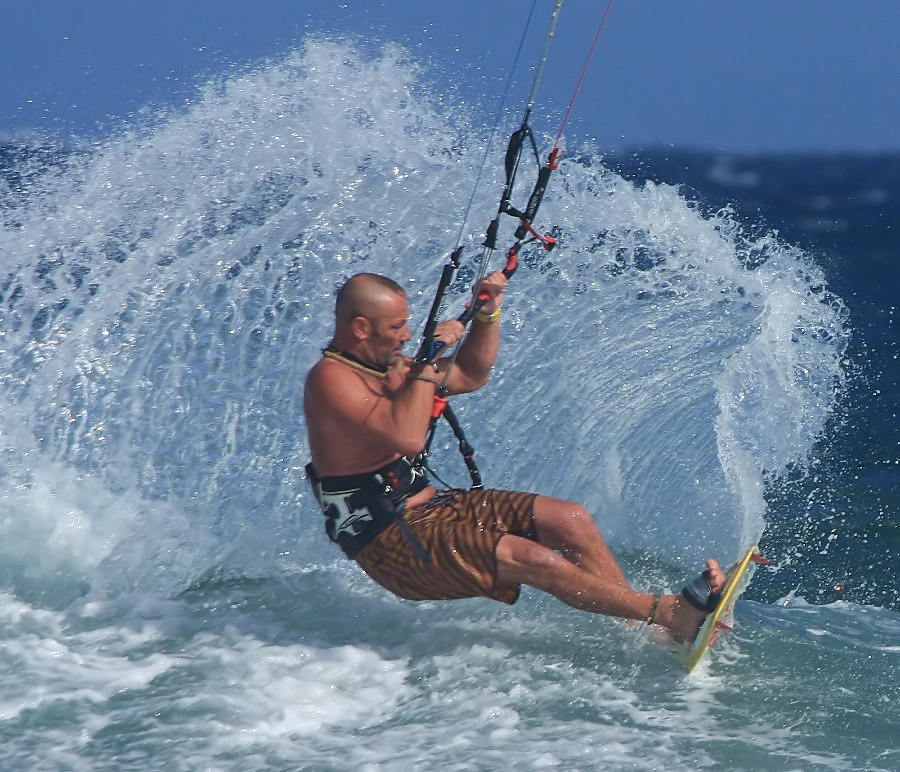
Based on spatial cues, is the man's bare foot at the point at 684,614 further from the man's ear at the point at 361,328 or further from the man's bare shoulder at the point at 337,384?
the man's ear at the point at 361,328

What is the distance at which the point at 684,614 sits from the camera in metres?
4.23

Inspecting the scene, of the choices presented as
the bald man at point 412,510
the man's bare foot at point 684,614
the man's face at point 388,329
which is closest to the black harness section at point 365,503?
the bald man at point 412,510

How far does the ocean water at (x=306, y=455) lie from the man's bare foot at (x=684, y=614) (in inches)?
5.6

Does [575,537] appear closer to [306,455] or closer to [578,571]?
[578,571]

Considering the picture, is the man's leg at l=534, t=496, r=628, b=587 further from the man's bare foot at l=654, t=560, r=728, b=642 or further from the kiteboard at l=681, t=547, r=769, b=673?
the kiteboard at l=681, t=547, r=769, b=673

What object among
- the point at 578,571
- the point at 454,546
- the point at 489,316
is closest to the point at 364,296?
the point at 489,316

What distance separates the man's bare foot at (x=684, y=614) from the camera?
420 centimetres

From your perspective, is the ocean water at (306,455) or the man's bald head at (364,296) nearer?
the ocean water at (306,455)

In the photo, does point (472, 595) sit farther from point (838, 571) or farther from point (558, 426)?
point (838, 571)

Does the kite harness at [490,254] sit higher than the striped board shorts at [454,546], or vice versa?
the kite harness at [490,254]

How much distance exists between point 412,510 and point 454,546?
296 mm

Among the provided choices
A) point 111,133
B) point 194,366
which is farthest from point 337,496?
point 111,133

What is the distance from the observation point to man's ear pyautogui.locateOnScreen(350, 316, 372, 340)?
Answer: 4.17 metres

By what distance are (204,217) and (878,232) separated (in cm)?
1248
